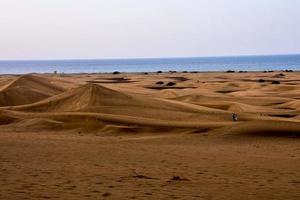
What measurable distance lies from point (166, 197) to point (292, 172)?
12.5ft

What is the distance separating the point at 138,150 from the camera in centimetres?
1434

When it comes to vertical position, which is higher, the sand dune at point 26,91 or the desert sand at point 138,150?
the sand dune at point 26,91

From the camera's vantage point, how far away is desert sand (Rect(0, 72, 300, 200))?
30.4 feet

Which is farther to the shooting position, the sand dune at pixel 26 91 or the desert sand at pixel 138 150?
the sand dune at pixel 26 91

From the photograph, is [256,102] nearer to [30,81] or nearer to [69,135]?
[30,81]

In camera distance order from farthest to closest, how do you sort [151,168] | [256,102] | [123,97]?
[256,102] → [123,97] → [151,168]

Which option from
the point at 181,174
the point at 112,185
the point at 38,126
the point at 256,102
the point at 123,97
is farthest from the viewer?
the point at 256,102

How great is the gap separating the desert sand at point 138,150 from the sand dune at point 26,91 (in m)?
A: 0.16

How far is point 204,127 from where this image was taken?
61.6ft

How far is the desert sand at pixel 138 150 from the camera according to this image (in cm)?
926

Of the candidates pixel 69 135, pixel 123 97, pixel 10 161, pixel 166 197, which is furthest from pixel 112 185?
pixel 123 97

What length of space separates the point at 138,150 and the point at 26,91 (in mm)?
17159

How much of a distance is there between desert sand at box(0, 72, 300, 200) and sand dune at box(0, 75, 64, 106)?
0.53 ft

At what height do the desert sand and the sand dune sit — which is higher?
the sand dune
